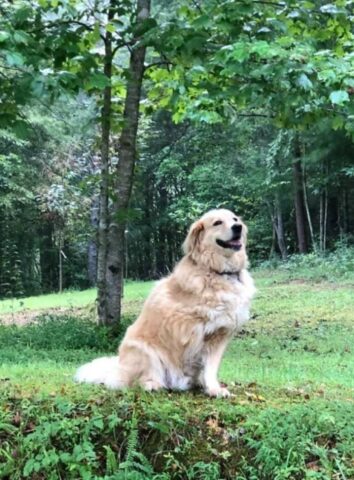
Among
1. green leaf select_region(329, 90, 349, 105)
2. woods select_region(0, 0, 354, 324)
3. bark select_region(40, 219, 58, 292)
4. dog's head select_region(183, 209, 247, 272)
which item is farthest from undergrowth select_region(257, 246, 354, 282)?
bark select_region(40, 219, 58, 292)

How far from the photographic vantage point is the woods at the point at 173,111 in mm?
5980

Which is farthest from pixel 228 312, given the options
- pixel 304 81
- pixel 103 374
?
pixel 304 81

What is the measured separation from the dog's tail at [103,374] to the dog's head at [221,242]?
1088 mm

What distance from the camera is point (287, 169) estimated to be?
73.2ft

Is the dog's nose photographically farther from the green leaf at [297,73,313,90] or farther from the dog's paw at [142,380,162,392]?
the green leaf at [297,73,313,90]

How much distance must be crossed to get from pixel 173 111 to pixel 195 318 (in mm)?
6612

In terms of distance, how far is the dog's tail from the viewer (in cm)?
468

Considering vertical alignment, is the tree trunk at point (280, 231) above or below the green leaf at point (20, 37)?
below

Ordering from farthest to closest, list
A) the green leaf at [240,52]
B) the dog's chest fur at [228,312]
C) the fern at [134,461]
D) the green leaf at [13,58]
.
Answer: the green leaf at [240,52]
the green leaf at [13,58]
the dog's chest fur at [228,312]
the fern at [134,461]

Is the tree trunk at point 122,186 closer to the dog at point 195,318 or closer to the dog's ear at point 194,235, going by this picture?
the dog's ear at point 194,235

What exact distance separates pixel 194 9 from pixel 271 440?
6.47m

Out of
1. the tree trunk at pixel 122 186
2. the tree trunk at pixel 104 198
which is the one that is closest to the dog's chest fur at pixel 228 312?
the tree trunk at pixel 122 186

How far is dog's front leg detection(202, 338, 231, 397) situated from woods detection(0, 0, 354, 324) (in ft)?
8.16

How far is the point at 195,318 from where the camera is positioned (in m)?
4.45
